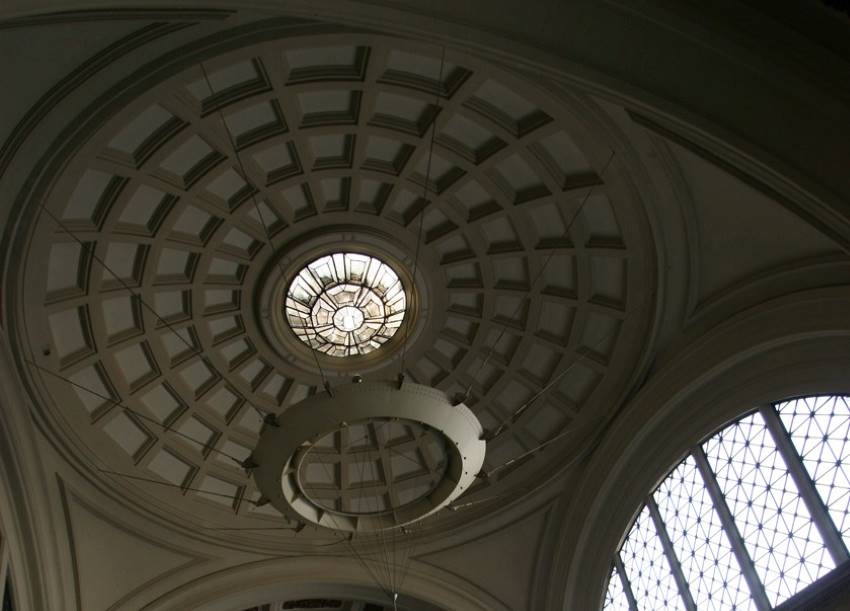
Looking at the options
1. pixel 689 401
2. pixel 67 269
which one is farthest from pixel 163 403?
pixel 689 401

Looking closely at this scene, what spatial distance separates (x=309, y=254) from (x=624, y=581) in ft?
27.2

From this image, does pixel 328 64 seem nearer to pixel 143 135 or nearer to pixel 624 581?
pixel 143 135

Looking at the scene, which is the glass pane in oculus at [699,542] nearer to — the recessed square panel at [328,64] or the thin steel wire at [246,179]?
the thin steel wire at [246,179]

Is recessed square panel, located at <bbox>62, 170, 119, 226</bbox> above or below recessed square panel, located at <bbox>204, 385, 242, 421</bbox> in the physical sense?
above

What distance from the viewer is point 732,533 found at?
1353cm

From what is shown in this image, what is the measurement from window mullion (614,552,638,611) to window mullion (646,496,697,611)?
1.21 m

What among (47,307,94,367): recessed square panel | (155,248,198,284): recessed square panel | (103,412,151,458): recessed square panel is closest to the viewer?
(47,307,94,367): recessed square panel

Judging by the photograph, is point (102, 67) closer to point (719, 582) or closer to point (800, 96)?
point (800, 96)

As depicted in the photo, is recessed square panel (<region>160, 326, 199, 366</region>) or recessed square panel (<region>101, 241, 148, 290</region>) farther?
recessed square panel (<region>160, 326, 199, 366</region>)

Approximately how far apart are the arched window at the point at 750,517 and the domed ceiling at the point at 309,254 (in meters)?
2.11

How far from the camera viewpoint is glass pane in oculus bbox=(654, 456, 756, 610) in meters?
13.3

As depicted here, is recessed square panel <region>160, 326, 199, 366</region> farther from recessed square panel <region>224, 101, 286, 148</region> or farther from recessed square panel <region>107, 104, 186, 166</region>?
recessed square panel <region>224, 101, 286, 148</region>

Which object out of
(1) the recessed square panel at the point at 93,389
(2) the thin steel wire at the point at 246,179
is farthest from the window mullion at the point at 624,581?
(1) the recessed square panel at the point at 93,389

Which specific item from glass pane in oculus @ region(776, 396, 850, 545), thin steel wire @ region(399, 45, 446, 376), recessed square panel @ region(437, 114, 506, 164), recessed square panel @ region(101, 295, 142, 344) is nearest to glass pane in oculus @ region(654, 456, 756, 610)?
glass pane in oculus @ region(776, 396, 850, 545)
